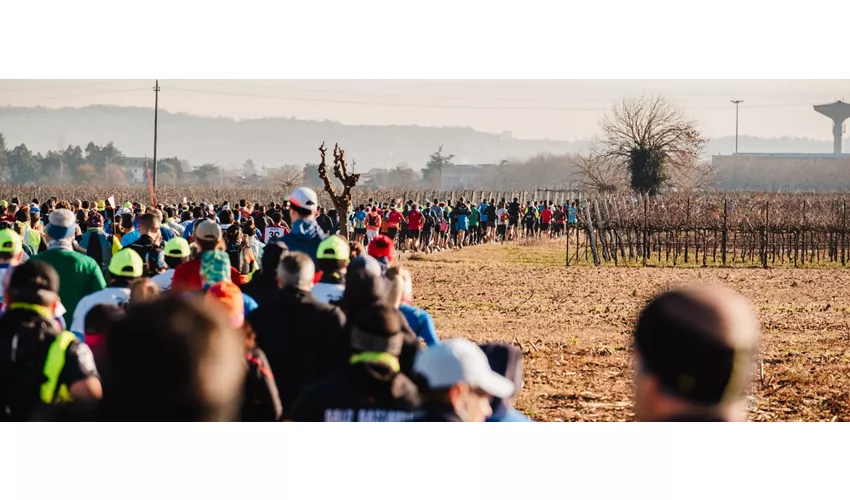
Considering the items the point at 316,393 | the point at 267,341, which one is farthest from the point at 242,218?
the point at 316,393

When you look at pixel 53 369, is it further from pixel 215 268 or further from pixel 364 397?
pixel 215 268

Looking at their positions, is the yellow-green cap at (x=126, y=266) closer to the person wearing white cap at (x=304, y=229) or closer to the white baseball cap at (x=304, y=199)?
the person wearing white cap at (x=304, y=229)

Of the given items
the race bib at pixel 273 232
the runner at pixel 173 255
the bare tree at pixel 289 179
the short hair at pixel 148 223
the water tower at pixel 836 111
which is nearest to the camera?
the runner at pixel 173 255

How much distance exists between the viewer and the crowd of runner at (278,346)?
280cm

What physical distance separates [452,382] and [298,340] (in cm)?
195

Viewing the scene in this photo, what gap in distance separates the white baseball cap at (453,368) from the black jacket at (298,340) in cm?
172

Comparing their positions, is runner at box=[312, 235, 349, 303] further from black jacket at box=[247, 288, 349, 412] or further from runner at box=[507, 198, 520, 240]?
runner at box=[507, 198, 520, 240]

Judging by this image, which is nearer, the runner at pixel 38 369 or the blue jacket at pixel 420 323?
the runner at pixel 38 369

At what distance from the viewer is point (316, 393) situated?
15.4 ft

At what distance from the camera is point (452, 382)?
405 cm

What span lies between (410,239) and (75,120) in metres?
149

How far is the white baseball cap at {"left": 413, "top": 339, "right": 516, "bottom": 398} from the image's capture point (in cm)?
406

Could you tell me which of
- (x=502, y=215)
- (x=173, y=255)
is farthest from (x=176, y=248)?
(x=502, y=215)

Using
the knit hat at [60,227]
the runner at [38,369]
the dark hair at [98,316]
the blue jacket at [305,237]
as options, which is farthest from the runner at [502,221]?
the runner at [38,369]
